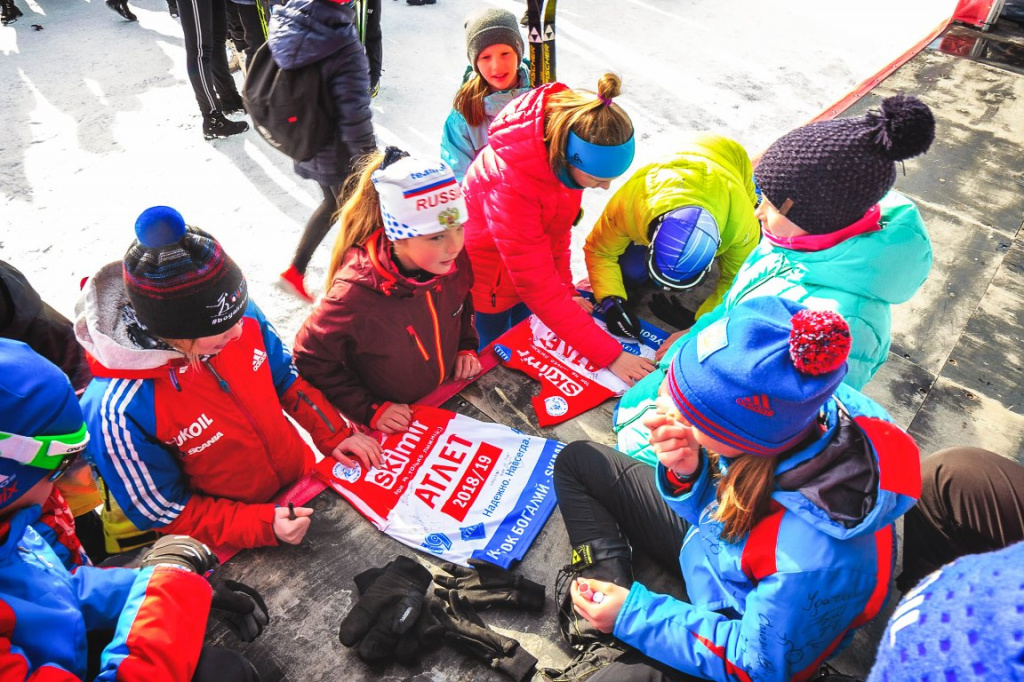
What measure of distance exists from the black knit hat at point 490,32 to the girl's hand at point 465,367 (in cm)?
157

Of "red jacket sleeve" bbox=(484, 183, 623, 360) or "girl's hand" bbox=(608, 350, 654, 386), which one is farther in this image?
"girl's hand" bbox=(608, 350, 654, 386)

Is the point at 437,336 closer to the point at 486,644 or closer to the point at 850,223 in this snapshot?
the point at 486,644

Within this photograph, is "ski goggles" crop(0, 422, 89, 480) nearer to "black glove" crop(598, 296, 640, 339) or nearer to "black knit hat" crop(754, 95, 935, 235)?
"black knit hat" crop(754, 95, 935, 235)

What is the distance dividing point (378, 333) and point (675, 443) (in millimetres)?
1015

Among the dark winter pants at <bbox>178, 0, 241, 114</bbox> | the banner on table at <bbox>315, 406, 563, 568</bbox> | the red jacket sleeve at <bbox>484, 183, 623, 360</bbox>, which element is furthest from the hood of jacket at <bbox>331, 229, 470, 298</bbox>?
the dark winter pants at <bbox>178, 0, 241, 114</bbox>

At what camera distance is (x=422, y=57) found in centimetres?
528

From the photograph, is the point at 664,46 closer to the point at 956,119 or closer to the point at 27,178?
the point at 956,119

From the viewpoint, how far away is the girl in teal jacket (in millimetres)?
1831

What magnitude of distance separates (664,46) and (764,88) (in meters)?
0.99

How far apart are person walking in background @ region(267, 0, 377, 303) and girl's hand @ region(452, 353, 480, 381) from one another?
802 millimetres

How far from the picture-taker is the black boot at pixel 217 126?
167 inches

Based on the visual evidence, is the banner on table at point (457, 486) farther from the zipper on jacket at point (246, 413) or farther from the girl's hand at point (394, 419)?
the zipper on jacket at point (246, 413)

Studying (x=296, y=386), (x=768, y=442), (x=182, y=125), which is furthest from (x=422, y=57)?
(x=768, y=442)

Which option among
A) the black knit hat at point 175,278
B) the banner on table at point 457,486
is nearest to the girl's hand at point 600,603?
the banner on table at point 457,486
